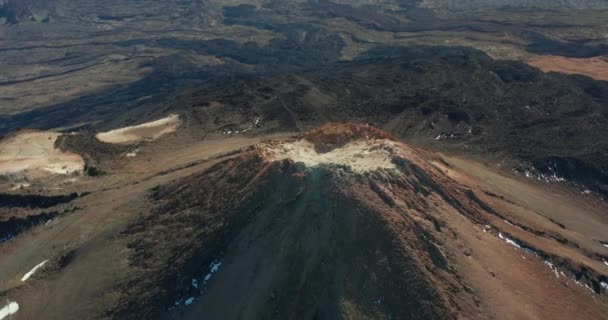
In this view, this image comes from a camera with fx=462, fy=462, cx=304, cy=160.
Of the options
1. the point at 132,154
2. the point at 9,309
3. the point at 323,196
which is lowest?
the point at 132,154

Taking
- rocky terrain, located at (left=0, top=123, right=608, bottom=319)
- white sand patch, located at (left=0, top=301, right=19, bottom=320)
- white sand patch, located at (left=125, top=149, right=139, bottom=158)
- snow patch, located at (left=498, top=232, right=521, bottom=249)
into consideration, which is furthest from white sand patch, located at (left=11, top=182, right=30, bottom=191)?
snow patch, located at (left=498, top=232, right=521, bottom=249)

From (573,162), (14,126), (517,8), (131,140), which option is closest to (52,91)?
(14,126)

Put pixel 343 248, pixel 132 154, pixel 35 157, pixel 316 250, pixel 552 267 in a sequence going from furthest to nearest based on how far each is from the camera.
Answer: pixel 132 154 < pixel 35 157 < pixel 552 267 < pixel 316 250 < pixel 343 248

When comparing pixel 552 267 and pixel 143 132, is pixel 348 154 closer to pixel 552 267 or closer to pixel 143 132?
pixel 552 267

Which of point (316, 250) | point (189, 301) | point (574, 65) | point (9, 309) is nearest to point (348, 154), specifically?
point (316, 250)

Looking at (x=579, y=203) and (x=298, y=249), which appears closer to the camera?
(x=298, y=249)

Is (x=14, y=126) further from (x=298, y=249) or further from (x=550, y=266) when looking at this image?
(x=550, y=266)
